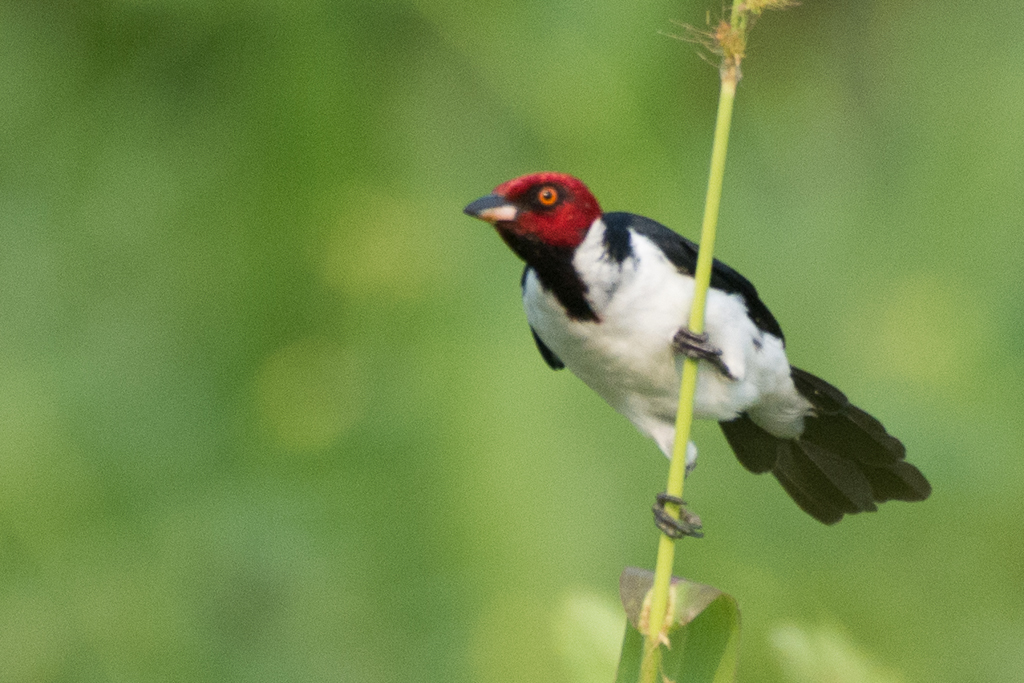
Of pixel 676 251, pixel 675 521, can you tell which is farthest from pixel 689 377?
pixel 676 251

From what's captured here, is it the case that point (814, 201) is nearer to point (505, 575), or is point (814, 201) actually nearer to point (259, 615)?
point (505, 575)

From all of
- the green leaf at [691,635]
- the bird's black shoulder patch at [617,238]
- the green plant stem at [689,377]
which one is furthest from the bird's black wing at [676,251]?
the green leaf at [691,635]

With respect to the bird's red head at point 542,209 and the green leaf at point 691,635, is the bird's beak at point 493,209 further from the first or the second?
the green leaf at point 691,635

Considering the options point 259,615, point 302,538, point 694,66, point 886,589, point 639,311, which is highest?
point 694,66

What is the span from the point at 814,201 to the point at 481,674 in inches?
65.7

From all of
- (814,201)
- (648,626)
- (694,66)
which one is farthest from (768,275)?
(648,626)

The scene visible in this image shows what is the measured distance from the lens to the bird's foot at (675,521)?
1270mm

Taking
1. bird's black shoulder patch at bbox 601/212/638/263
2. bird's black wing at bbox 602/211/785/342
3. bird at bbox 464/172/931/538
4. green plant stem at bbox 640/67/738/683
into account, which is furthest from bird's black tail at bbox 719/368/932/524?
green plant stem at bbox 640/67/738/683

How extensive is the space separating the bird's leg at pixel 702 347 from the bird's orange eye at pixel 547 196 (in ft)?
0.99

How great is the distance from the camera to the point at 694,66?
351 centimetres

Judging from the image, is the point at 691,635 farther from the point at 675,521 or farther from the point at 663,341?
the point at 663,341

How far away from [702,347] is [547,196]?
424 millimetres

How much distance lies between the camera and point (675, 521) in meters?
1.43

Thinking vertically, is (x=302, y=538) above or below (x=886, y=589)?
below
